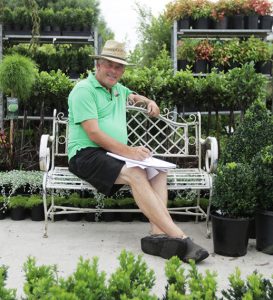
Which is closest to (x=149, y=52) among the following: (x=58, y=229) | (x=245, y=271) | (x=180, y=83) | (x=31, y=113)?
(x=31, y=113)

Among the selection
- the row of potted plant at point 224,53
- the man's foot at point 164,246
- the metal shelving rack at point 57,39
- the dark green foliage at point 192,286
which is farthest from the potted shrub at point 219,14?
the dark green foliage at point 192,286

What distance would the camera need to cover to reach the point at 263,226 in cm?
371

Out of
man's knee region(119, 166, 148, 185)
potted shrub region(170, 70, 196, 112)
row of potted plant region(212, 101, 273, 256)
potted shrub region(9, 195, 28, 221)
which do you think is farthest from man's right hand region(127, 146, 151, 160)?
potted shrub region(170, 70, 196, 112)

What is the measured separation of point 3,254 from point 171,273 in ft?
6.64

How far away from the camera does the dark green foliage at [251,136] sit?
407 cm

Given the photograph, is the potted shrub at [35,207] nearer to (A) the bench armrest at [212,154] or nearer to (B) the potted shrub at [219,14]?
(A) the bench armrest at [212,154]

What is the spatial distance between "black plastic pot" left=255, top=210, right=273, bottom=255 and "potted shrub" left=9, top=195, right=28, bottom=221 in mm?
2096

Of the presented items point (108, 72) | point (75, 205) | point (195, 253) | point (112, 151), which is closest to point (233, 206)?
point (195, 253)

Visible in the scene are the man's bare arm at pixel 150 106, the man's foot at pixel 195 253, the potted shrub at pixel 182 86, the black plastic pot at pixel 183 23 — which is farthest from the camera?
the black plastic pot at pixel 183 23

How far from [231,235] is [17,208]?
2010 mm

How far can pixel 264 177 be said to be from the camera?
366cm

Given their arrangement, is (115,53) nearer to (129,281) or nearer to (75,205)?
(75,205)

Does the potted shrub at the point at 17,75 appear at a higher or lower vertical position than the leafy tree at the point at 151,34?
lower

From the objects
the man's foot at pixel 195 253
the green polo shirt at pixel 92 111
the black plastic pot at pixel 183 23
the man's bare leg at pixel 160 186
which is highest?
the black plastic pot at pixel 183 23
